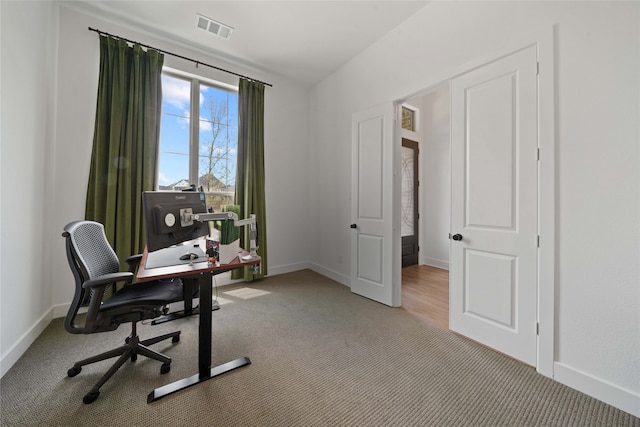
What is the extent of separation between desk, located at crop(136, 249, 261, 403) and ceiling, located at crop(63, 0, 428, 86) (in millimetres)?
2664

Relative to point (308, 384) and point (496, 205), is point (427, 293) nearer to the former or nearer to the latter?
point (496, 205)

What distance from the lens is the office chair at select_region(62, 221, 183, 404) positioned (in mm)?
1492

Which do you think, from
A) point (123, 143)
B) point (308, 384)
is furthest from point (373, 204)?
point (123, 143)

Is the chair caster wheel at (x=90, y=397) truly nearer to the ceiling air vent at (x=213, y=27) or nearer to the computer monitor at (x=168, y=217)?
the computer monitor at (x=168, y=217)

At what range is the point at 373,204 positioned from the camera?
3.15 meters

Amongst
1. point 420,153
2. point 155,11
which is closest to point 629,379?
point 420,153

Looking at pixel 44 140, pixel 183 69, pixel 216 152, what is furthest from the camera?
pixel 216 152

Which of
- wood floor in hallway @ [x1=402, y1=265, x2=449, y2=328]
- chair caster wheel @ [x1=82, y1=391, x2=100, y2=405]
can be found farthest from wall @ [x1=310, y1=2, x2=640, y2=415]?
chair caster wheel @ [x1=82, y1=391, x2=100, y2=405]

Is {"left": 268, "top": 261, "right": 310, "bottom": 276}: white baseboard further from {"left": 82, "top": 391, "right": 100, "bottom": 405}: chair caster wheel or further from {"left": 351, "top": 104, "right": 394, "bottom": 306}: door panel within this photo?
{"left": 82, "top": 391, "right": 100, "bottom": 405}: chair caster wheel

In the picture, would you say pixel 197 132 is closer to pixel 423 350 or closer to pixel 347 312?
pixel 347 312

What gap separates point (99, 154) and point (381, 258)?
3.41 meters

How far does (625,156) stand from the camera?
1483 mm

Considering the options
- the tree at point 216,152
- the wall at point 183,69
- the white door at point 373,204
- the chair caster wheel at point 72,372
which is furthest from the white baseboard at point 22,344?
the white door at point 373,204

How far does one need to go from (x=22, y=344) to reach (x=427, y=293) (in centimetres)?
407
